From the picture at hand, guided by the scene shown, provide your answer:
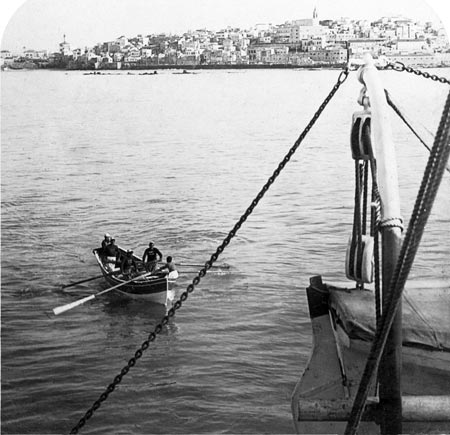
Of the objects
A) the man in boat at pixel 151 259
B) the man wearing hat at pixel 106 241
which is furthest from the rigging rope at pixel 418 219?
the man wearing hat at pixel 106 241

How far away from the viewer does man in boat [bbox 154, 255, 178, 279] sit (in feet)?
43.4

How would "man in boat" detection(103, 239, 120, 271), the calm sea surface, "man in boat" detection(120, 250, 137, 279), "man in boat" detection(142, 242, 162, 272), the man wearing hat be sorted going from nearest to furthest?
the calm sea surface → "man in boat" detection(142, 242, 162, 272) → "man in boat" detection(120, 250, 137, 279) → "man in boat" detection(103, 239, 120, 271) → the man wearing hat

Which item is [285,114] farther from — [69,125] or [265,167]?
[69,125]

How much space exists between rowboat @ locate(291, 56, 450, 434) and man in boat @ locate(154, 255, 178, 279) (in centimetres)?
853

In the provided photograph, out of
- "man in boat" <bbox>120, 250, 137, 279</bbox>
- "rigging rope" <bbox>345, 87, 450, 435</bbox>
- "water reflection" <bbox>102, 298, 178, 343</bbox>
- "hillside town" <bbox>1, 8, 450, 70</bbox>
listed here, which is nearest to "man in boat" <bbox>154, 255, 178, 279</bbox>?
"man in boat" <bbox>120, 250, 137, 279</bbox>

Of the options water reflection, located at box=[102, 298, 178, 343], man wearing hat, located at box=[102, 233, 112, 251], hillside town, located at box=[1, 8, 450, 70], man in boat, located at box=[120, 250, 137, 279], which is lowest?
water reflection, located at box=[102, 298, 178, 343]

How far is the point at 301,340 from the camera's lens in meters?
12.7

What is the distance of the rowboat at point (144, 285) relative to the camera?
1363 centimetres

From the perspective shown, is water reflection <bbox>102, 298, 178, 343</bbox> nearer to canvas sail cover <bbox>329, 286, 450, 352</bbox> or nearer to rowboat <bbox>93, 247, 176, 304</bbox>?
rowboat <bbox>93, 247, 176, 304</bbox>

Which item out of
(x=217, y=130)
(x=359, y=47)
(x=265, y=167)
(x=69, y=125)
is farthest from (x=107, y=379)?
(x=69, y=125)

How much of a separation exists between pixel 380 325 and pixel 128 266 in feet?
37.9

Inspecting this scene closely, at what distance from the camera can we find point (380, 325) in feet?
9.11

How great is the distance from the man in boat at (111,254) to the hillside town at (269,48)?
3.66 metres

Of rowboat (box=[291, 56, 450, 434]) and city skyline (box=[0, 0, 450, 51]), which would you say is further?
city skyline (box=[0, 0, 450, 51])
